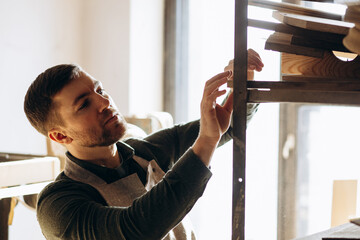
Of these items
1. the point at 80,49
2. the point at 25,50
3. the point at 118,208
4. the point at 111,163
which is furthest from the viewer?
the point at 80,49

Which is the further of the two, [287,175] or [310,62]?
[287,175]

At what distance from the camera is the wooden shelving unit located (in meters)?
0.81

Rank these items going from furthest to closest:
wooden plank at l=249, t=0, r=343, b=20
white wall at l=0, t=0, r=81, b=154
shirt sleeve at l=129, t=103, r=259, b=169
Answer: white wall at l=0, t=0, r=81, b=154, shirt sleeve at l=129, t=103, r=259, b=169, wooden plank at l=249, t=0, r=343, b=20

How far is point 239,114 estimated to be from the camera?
0.85 metres

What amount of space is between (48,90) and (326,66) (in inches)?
27.0

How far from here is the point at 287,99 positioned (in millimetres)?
822

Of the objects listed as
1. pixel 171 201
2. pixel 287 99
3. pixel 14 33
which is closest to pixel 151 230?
pixel 171 201

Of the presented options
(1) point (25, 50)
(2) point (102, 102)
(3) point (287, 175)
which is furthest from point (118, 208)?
(1) point (25, 50)

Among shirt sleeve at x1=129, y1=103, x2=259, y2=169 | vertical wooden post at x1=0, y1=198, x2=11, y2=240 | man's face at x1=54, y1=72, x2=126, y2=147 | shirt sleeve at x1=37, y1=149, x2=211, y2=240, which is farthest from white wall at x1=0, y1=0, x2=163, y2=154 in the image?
shirt sleeve at x1=37, y1=149, x2=211, y2=240

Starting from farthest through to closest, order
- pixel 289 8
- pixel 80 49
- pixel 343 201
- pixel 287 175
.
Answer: pixel 80 49, pixel 287 175, pixel 343 201, pixel 289 8

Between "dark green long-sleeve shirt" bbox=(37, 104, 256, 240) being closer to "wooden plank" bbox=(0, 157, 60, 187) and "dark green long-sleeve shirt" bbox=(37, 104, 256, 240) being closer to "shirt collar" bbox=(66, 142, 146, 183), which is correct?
"shirt collar" bbox=(66, 142, 146, 183)

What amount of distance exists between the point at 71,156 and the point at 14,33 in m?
1.36

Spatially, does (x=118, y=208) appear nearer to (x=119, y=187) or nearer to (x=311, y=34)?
(x=119, y=187)

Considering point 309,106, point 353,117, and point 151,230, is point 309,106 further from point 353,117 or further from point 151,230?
point 151,230
